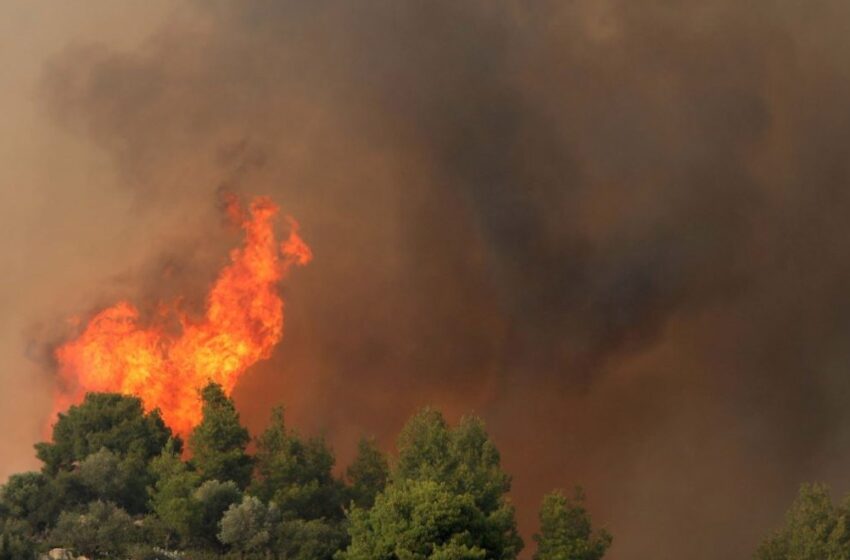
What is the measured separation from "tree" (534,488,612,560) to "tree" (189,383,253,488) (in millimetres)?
14047

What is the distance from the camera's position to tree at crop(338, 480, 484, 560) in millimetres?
48000

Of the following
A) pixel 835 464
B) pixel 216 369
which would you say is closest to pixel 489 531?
pixel 216 369

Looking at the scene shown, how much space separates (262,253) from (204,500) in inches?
1069

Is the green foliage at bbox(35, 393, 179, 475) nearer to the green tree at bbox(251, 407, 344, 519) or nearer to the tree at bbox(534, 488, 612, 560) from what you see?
the green tree at bbox(251, 407, 344, 519)

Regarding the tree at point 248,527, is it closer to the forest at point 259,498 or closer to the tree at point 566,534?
the forest at point 259,498

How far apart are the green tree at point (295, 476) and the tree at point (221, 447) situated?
3.08 ft

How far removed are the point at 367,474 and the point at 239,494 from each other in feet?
27.5

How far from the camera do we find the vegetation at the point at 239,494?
54.2m

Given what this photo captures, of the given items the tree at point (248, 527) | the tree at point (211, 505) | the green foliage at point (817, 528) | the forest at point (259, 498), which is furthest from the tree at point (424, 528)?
the green foliage at point (817, 528)

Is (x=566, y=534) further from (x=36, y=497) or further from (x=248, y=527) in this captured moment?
(x=36, y=497)

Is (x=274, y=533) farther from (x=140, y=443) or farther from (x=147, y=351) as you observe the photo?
(x=147, y=351)

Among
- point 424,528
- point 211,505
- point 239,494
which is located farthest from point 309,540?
point 424,528

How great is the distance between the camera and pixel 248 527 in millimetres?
54750

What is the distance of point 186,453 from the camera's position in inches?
3600
